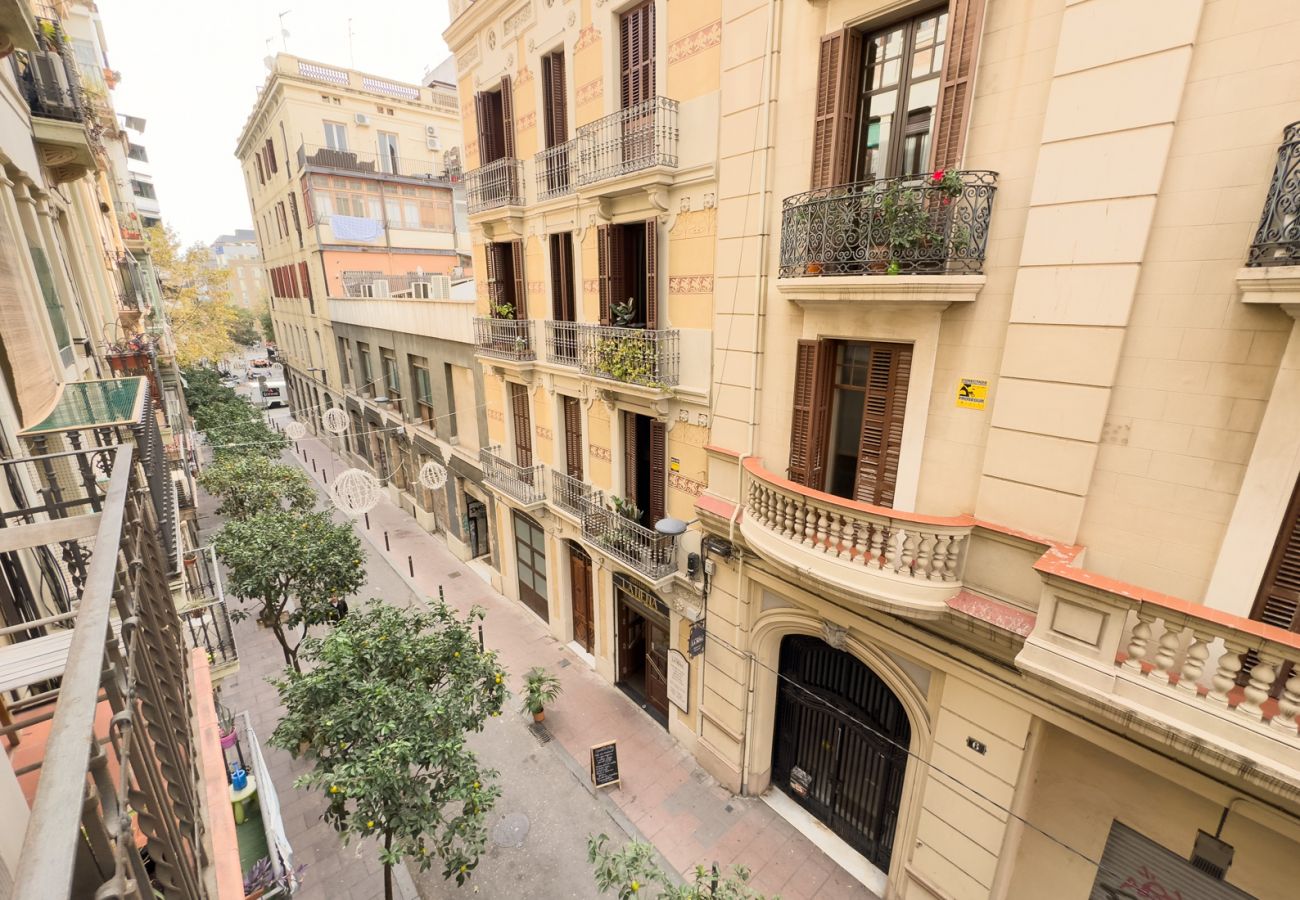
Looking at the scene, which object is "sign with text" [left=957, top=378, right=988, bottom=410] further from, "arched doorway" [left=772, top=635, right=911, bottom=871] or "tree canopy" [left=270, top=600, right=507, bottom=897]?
"tree canopy" [left=270, top=600, right=507, bottom=897]

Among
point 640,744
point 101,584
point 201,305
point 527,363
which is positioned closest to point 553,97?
point 527,363

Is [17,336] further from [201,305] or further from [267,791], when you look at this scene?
[201,305]

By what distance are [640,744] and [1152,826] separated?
Result: 29.1 feet

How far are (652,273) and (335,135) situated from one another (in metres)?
27.1

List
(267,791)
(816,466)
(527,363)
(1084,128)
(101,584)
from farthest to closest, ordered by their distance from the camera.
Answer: (527,363), (267,791), (816,466), (1084,128), (101,584)

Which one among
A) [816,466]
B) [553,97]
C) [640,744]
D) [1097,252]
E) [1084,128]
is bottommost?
[640,744]

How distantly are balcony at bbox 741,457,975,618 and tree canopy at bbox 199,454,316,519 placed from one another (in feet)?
50.1

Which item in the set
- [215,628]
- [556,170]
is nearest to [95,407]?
[215,628]

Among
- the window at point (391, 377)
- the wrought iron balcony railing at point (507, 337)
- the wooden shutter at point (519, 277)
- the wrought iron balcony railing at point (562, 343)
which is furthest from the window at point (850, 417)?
the window at point (391, 377)

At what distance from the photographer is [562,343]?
42.9 feet

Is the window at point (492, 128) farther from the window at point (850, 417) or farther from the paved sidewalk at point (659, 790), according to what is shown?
the paved sidewalk at point (659, 790)

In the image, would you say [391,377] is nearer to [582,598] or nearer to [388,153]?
[582,598]

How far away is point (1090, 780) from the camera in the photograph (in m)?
6.87

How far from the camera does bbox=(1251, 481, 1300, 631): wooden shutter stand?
5070 millimetres
